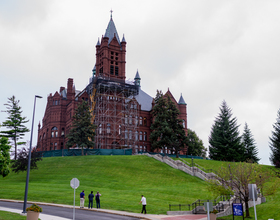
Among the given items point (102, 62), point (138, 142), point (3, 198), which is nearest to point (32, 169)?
point (3, 198)

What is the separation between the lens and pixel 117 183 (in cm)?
3994

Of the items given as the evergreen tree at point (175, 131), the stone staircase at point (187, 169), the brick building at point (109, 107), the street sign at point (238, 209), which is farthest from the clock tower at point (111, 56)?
the street sign at point (238, 209)

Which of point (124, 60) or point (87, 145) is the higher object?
point (124, 60)

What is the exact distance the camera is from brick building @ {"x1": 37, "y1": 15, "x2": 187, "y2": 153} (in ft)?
245

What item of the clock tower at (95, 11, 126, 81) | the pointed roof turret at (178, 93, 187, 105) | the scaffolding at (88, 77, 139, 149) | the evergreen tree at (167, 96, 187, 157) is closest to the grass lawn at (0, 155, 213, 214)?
the evergreen tree at (167, 96, 187, 157)

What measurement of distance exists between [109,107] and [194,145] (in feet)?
93.1

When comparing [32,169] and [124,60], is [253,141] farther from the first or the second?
[32,169]

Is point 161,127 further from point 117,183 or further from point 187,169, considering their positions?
point 117,183

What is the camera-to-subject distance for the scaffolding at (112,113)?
7344 cm

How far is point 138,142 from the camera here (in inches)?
3100

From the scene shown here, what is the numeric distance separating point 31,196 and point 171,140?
37857mm

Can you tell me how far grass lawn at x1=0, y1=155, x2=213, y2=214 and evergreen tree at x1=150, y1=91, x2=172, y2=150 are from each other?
28.0 feet

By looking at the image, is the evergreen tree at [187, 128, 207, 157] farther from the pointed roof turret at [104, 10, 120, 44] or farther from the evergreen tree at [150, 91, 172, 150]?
the pointed roof turret at [104, 10, 120, 44]

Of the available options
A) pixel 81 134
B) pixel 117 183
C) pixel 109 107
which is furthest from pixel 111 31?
pixel 117 183
